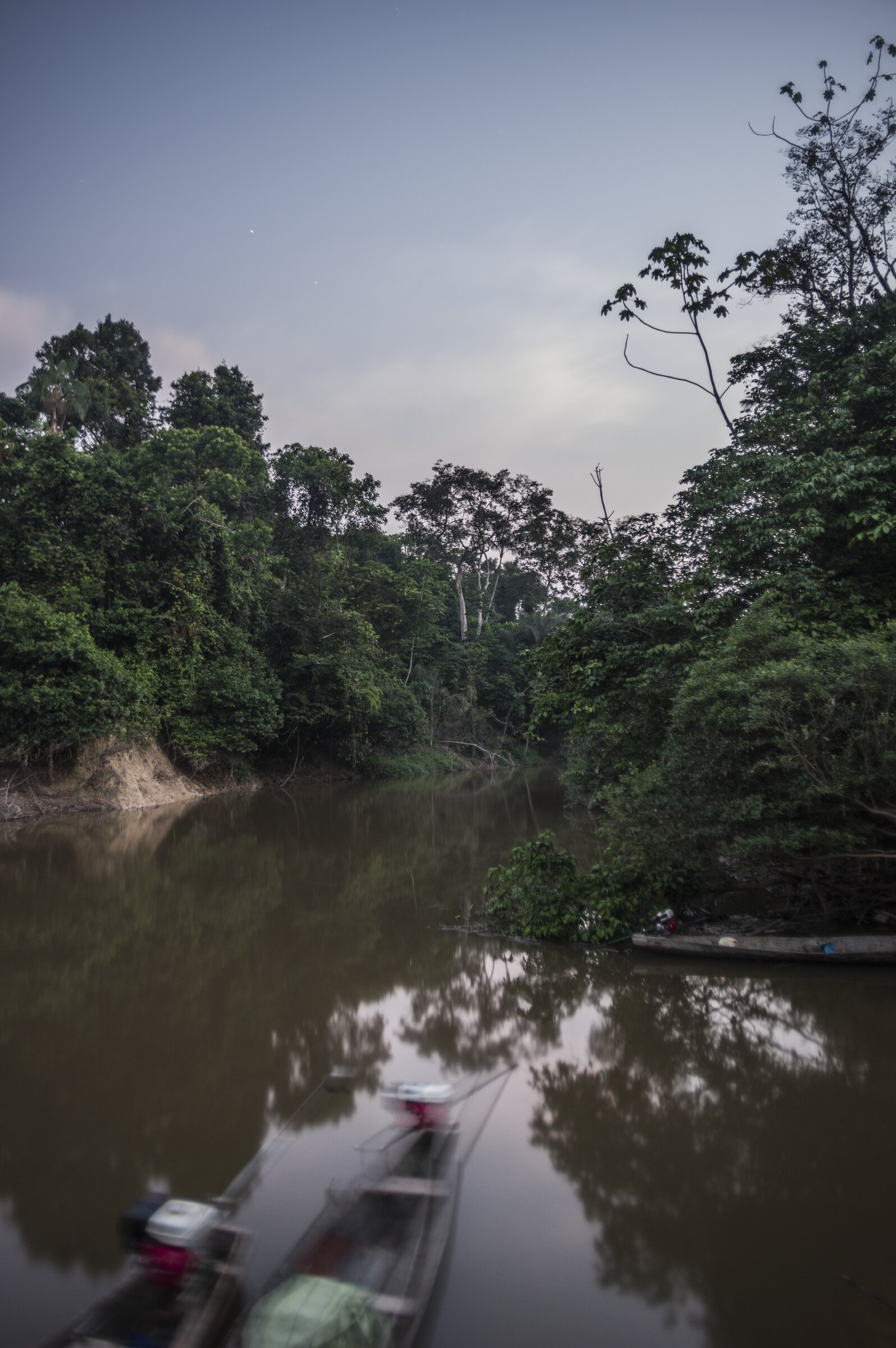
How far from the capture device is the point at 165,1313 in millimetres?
2635

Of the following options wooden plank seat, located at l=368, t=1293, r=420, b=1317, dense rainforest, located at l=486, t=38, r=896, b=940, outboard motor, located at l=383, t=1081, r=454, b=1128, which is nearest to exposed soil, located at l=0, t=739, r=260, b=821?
dense rainforest, located at l=486, t=38, r=896, b=940

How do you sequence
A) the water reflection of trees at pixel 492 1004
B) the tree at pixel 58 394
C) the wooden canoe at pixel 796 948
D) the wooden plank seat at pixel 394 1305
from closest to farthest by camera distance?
the wooden plank seat at pixel 394 1305 < the water reflection of trees at pixel 492 1004 < the wooden canoe at pixel 796 948 < the tree at pixel 58 394

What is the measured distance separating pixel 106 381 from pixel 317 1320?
34.1 metres

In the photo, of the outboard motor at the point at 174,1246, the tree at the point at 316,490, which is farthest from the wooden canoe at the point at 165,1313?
the tree at the point at 316,490

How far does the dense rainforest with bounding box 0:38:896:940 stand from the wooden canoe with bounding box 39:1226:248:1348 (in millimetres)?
5198

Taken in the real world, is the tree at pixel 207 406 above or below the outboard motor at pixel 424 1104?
above

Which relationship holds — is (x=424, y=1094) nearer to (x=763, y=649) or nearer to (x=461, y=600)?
(x=763, y=649)

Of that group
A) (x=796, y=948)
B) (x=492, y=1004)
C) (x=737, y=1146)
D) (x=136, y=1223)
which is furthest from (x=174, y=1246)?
(x=796, y=948)

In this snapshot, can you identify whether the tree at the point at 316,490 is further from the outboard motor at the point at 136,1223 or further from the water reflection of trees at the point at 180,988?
the outboard motor at the point at 136,1223

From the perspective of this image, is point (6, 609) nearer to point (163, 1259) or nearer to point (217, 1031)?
point (217, 1031)

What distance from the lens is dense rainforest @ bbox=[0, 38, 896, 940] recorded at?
6789mm

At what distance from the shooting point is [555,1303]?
3.08 meters

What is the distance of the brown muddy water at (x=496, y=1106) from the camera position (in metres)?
3.12

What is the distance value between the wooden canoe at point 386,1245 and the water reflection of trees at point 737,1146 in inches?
32.9
